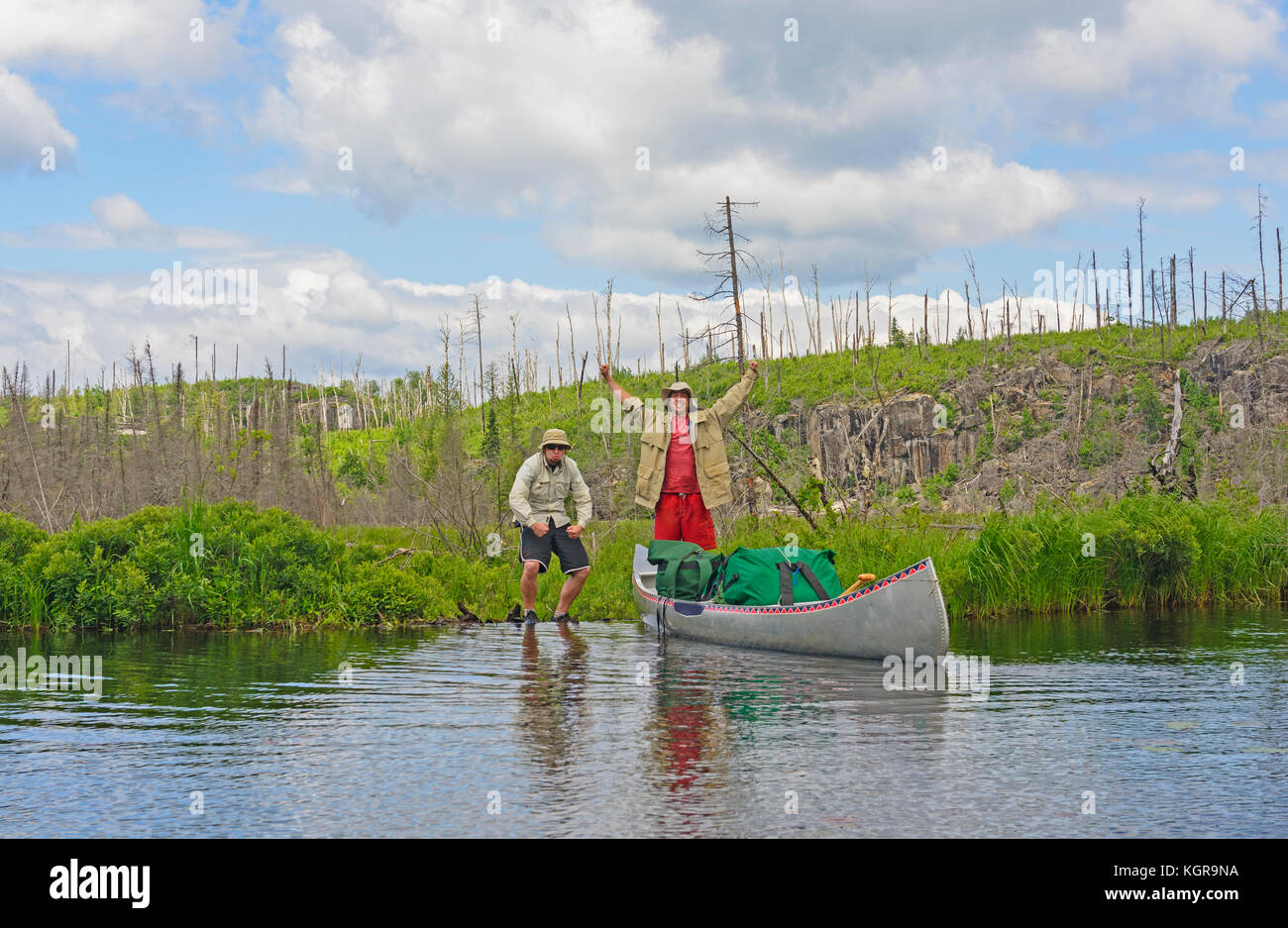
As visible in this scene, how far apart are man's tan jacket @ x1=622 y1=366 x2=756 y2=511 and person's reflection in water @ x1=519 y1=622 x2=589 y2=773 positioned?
219 cm

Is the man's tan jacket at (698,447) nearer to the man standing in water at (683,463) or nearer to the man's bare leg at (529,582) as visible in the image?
the man standing in water at (683,463)

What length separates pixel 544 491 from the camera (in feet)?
42.7

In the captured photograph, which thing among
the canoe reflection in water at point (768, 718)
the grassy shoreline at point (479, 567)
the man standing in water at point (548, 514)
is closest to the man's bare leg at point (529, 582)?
the man standing in water at point (548, 514)

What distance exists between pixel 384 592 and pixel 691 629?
12.8 feet

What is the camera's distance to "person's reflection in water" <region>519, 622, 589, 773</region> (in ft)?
21.0

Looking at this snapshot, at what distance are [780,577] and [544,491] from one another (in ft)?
11.2

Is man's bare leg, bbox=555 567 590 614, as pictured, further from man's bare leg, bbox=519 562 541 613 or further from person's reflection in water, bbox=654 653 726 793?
person's reflection in water, bbox=654 653 726 793

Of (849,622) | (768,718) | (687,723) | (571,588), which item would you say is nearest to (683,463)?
(571,588)

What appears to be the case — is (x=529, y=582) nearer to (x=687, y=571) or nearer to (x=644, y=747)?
(x=687, y=571)

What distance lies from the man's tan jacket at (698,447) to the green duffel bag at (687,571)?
80 cm

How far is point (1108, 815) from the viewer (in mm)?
4930

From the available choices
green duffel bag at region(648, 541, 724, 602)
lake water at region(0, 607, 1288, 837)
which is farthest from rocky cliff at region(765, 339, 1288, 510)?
lake water at region(0, 607, 1288, 837)
